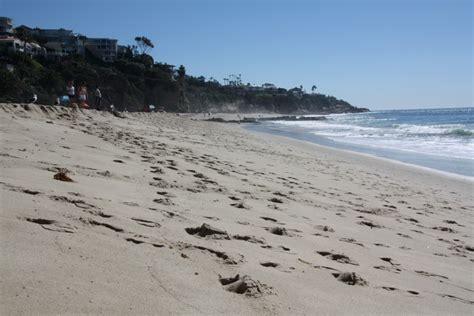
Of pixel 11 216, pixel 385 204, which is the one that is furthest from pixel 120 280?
pixel 385 204

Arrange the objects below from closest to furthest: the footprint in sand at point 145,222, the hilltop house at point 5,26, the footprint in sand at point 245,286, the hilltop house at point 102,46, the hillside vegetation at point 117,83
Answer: the footprint in sand at point 245,286 → the footprint in sand at point 145,222 → the hillside vegetation at point 117,83 → the hilltop house at point 5,26 → the hilltop house at point 102,46

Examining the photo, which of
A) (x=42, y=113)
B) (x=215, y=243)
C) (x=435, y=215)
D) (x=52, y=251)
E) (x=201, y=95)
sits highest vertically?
(x=201, y=95)

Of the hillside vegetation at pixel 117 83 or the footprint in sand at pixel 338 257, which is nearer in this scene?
the footprint in sand at pixel 338 257

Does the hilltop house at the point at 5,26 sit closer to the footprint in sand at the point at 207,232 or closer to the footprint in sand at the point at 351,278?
the footprint in sand at the point at 207,232

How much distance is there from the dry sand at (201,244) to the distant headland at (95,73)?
27.7m

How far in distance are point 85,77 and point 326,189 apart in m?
55.9

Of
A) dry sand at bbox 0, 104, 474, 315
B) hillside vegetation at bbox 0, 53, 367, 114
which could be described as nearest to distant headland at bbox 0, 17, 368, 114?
hillside vegetation at bbox 0, 53, 367, 114

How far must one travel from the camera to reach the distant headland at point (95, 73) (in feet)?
154

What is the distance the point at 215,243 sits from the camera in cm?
286

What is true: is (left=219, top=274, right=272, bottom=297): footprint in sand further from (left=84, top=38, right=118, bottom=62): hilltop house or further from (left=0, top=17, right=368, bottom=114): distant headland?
(left=84, top=38, right=118, bottom=62): hilltop house

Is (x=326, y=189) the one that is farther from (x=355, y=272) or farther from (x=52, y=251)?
(x=52, y=251)

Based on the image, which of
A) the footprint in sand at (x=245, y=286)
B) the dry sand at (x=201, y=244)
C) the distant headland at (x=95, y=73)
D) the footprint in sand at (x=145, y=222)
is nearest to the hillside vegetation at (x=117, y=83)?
the distant headland at (x=95, y=73)

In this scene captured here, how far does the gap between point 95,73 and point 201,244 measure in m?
60.5

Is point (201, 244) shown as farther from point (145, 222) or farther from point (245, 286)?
point (245, 286)
